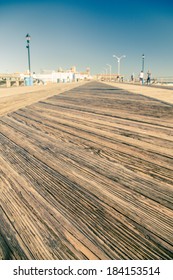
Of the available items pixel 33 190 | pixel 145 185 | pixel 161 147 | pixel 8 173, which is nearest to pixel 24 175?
pixel 8 173

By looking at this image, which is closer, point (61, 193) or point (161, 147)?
point (61, 193)

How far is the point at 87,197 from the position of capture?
1.51 metres

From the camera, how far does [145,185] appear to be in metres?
1.68

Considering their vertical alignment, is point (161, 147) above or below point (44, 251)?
above

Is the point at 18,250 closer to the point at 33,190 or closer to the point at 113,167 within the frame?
the point at 33,190

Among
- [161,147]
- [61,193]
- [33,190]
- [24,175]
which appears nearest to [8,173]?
[24,175]

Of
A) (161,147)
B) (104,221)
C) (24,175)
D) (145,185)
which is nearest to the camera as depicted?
(104,221)

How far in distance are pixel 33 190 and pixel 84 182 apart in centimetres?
42

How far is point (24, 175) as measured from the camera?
6.13ft

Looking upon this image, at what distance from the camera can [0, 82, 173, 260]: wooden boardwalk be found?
42.2 inches

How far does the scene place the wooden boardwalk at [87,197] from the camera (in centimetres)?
107
